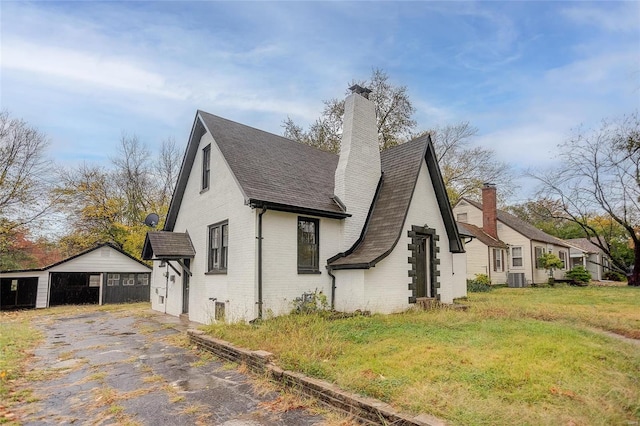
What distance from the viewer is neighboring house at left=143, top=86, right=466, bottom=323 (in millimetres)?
10156

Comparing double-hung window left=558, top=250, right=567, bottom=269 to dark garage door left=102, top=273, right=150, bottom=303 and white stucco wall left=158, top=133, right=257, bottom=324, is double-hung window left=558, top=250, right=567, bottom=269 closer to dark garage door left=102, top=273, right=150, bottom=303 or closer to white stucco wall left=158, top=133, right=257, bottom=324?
white stucco wall left=158, top=133, right=257, bottom=324

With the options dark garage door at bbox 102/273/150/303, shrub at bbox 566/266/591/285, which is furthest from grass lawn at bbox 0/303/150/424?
shrub at bbox 566/266/591/285

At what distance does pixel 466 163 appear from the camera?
3064 centimetres

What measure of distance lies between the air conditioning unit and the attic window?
2244 centimetres

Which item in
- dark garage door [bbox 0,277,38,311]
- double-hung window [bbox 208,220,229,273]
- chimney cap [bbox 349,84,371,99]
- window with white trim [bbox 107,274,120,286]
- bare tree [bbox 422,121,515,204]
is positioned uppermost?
bare tree [bbox 422,121,515,204]

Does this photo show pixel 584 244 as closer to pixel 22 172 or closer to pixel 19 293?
pixel 19 293

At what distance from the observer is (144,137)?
1278 inches

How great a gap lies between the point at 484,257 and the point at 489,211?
3862 mm

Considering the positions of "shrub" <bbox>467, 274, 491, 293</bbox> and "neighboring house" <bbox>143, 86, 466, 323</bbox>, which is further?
"shrub" <bbox>467, 274, 491, 293</bbox>

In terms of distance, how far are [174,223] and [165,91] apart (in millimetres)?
5281

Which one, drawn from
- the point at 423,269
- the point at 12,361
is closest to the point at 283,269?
the point at 423,269

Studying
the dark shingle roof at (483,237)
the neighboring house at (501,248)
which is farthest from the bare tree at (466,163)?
the dark shingle roof at (483,237)

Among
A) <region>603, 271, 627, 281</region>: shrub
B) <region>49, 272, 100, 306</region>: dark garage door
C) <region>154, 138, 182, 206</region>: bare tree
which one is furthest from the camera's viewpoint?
<region>603, 271, 627, 281</region>: shrub

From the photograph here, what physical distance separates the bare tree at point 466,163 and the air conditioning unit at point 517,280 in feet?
24.0
